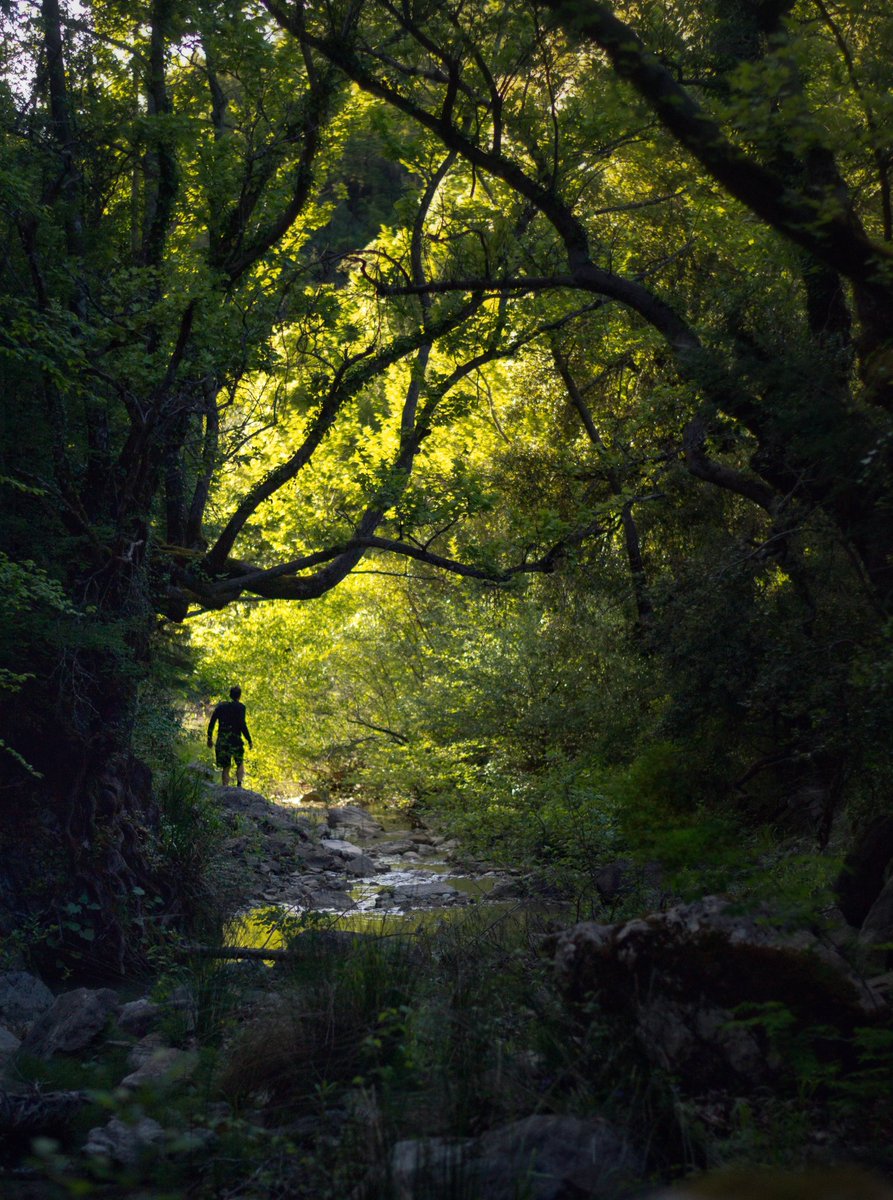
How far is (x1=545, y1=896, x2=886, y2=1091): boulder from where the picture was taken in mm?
4707

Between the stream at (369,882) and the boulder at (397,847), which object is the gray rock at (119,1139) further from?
the boulder at (397,847)

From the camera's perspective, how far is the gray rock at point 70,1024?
714 cm

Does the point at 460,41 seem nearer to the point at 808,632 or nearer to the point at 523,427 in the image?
the point at 808,632

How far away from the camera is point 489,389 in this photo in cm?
1534

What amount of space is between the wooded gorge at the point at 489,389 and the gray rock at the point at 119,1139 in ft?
9.14

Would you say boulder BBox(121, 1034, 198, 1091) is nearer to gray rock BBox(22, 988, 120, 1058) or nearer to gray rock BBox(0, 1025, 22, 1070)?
gray rock BBox(22, 988, 120, 1058)

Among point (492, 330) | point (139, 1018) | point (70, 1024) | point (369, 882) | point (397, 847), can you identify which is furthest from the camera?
point (397, 847)

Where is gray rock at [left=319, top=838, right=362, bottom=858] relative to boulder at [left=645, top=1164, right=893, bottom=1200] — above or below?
above

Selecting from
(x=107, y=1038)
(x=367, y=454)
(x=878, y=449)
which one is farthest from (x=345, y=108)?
(x=107, y=1038)

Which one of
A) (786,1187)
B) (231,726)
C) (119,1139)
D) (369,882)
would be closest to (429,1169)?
(786,1187)

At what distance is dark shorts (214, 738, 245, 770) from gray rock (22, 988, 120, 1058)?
330 inches

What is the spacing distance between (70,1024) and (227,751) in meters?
8.99

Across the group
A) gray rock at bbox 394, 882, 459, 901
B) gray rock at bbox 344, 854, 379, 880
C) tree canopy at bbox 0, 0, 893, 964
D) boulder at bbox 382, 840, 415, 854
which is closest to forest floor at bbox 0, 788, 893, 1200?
tree canopy at bbox 0, 0, 893, 964

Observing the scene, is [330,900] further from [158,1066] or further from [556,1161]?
[556,1161]
